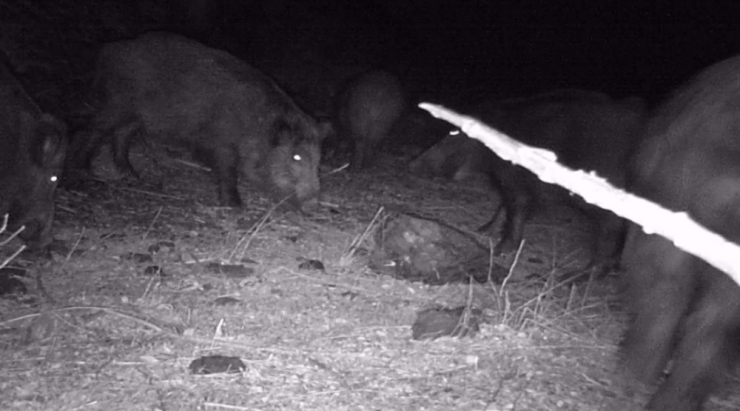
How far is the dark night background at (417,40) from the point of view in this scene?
1073 centimetres

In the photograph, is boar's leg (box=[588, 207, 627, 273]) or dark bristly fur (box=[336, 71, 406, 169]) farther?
dark bristly fur (box=[336, 71, 406, 169])

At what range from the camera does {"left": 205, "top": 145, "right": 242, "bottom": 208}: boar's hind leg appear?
7.39 meters

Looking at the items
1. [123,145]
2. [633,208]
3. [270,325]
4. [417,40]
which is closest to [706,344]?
[270,325]

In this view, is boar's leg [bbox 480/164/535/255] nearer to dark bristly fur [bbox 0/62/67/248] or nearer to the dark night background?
dark bristly fur [bbox 0/62/67/248]

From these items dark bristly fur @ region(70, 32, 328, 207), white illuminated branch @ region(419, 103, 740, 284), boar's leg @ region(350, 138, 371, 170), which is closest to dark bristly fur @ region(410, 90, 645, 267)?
dark bristly fur @ region(70, 32, 328, 207)

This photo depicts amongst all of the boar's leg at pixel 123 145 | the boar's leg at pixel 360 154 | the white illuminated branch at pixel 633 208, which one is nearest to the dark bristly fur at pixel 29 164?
the boar's leg at pixel 123 145

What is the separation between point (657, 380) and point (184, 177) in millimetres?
4957

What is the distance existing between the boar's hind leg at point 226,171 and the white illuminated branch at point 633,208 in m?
5.76

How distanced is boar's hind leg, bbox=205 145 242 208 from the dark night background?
1.52m

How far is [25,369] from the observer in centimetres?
400

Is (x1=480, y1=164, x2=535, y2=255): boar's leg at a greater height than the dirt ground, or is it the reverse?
(x1=480, y1=164, x2=535, y2=255): boar's leg

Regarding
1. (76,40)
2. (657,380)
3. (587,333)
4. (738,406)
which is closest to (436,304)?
(587,333)

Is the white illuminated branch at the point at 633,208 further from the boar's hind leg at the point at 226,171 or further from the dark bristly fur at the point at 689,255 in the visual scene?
the boar's hind leg at the point at 226,171

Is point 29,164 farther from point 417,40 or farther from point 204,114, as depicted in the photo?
point 417,40
